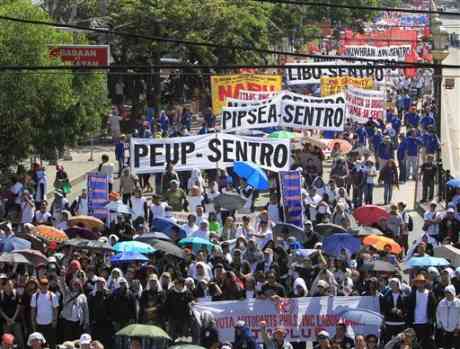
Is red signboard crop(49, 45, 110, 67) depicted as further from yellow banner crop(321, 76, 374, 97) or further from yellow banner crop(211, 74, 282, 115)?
yellow banner crop(321, 76, 374, 97)

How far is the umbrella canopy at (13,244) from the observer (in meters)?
24.3

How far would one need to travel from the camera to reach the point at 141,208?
2812 centimetres

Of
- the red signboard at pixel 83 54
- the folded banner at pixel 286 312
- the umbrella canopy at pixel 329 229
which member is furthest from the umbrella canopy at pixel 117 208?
the red signboard at pixel 83 54

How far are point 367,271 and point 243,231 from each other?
11.1 ft

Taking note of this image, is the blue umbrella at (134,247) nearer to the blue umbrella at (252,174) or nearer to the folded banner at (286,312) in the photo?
the folded banner at (286,312)

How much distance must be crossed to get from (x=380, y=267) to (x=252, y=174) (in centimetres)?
777

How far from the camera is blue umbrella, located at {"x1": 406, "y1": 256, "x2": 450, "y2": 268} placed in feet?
74.3

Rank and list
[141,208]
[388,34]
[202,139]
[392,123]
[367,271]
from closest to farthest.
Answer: [367,271], [141,208], [202,139], [392,123], [388,34]

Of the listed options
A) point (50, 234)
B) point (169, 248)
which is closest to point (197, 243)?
point (169, 248)

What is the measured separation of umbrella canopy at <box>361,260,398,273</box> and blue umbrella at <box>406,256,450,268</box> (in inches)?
10.0

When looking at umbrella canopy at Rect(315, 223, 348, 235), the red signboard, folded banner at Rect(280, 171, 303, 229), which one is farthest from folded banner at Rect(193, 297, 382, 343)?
the red signboard

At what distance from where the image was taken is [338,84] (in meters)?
43.3

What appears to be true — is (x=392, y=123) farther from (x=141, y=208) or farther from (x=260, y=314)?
(x=260, y=314)

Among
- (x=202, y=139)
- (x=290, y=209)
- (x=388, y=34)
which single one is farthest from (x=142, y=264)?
(x=388, y=34)
